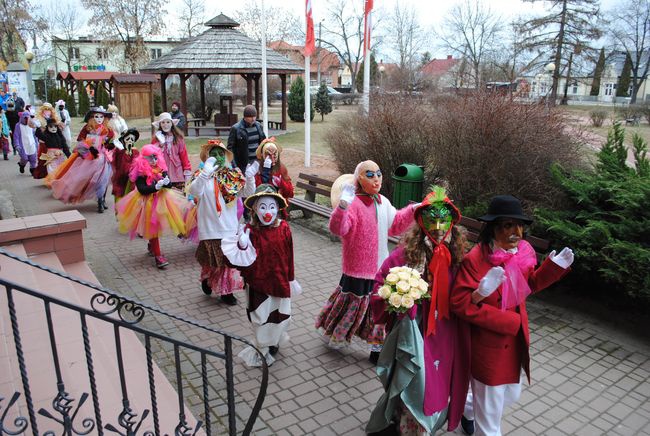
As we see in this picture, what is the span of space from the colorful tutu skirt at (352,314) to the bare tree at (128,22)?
37103mm

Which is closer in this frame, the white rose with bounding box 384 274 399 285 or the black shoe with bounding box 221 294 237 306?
the white rose with bounding box 384 274 399 285

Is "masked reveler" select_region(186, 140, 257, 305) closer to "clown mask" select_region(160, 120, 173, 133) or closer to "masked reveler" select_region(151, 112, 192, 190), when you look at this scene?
"masked reveler" select_region(151, 112, 192, 190)

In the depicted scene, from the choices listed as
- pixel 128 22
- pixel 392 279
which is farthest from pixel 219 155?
pixel 128 22

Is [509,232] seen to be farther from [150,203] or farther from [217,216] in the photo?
[150,203]

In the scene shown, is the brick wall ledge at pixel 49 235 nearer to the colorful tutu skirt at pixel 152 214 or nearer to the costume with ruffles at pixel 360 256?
the colorful tutu skirt at pixel 152 214

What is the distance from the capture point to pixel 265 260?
4738mm

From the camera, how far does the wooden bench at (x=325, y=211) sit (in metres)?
6.49

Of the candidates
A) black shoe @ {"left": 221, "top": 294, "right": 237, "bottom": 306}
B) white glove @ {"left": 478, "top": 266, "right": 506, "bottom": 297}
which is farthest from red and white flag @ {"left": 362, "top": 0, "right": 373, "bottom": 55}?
white glove @ {"left": 478, "top": 266, "right": 506, "bottom": 297}

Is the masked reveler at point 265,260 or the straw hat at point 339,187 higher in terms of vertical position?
the straw hat at point 339,187

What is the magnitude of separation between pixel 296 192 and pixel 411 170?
13.4 feet

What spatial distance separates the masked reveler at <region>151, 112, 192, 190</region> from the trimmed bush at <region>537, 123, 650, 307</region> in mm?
5751

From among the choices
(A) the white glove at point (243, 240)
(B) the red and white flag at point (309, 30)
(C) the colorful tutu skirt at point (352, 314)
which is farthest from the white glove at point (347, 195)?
(B) the red and white flag at point (309, 30)

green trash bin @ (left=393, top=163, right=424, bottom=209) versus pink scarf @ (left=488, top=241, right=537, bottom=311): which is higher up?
pink scarf @ (left=488, top=241, right=537, bottom=311)

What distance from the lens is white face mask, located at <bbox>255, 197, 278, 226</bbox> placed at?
4.71 meters
